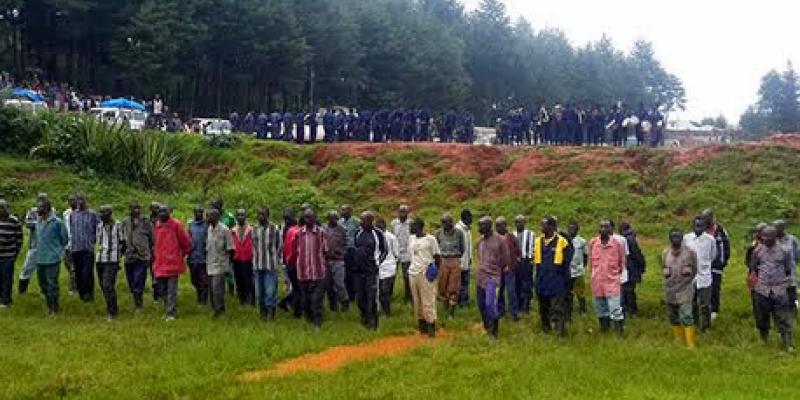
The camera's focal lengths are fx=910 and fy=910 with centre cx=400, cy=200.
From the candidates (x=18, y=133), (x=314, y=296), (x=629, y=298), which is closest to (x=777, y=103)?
(x=18, y=133)

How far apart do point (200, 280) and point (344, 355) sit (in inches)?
145

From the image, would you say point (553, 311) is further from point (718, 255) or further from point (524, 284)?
point (718, 255)

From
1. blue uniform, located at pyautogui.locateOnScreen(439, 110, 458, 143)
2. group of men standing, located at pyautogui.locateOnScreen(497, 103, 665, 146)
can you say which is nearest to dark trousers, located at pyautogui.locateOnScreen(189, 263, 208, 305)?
group of men standing, located at pyautogui.locateOnScreen(497, 103, 665, 146)

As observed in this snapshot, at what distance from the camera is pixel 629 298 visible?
1351 centimetres

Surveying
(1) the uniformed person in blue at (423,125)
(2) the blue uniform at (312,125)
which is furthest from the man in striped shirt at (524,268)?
(2) the blue uniform at (312,125)

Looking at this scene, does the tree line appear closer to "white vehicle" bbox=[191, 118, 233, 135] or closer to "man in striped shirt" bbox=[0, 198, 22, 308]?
"white vehicle" bbox=[191, 118, 233, 135]

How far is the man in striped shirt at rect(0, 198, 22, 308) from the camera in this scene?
1265 centimetres

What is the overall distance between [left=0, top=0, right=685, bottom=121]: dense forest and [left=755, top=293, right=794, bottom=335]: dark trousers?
3584cm

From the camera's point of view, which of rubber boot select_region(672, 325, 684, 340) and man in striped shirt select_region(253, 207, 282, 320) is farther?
man in striped shirt select_region(253, 207, 282, 320)

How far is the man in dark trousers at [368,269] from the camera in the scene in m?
12.2

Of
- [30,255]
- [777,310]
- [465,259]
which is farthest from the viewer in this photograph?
[465,259]

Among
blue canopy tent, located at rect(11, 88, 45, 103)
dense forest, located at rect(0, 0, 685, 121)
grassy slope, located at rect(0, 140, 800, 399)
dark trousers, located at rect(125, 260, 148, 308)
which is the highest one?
dense forest, located at rect(0, 0, 685, 121)

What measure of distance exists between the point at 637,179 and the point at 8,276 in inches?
678

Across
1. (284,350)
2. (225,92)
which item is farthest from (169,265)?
(225,92)
